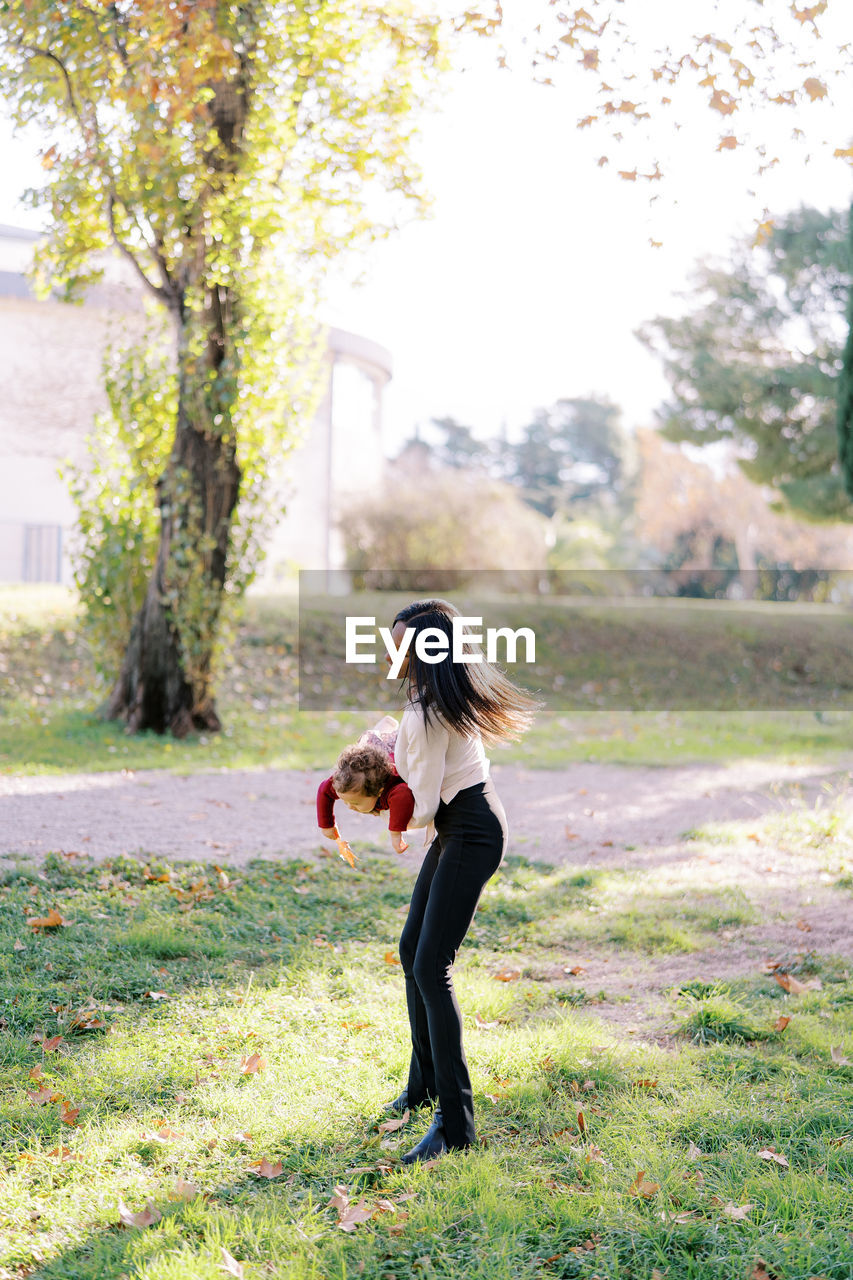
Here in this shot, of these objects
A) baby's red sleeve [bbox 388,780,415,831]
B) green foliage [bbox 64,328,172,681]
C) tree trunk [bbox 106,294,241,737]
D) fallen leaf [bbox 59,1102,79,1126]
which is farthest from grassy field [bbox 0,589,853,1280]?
green foliage [bbox 64,328,172,681]

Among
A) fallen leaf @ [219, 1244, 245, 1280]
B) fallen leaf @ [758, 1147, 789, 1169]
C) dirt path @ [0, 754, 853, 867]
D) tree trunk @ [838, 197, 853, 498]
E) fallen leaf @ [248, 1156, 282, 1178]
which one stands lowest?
fallen leaf @ [248, 1156, 282, 1178]

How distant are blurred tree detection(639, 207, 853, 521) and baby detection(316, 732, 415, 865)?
18360 mm

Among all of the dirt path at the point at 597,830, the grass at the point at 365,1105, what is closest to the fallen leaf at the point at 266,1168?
the grass at the point at 365,1105

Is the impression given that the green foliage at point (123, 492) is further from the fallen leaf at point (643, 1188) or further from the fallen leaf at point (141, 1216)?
the fallen leaf at point (643, 1188)

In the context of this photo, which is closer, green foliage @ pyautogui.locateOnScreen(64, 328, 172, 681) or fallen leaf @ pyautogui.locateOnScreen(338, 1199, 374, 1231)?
fallen leaf @ pyautogui.locateOnScreen(338, 1199, 374, 1231)

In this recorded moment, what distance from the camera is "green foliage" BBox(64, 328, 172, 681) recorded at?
1033 centimetres

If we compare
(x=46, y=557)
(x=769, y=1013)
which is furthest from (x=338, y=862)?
(x=46, y=557)

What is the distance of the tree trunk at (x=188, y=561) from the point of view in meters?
10.2

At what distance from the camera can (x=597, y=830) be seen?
26.1ft

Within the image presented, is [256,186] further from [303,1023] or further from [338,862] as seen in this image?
[303,1023]

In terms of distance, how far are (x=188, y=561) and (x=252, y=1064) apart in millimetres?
Result: 7018

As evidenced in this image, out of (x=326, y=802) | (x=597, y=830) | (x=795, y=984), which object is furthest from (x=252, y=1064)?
(x=597, y=830)

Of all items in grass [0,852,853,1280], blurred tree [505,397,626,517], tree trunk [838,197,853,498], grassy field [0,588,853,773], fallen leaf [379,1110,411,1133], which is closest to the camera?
grass [0,852,853,1280]

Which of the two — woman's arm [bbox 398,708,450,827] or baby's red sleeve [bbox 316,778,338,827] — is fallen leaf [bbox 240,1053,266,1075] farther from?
woman's arm [bbox 398,708,450,827]
